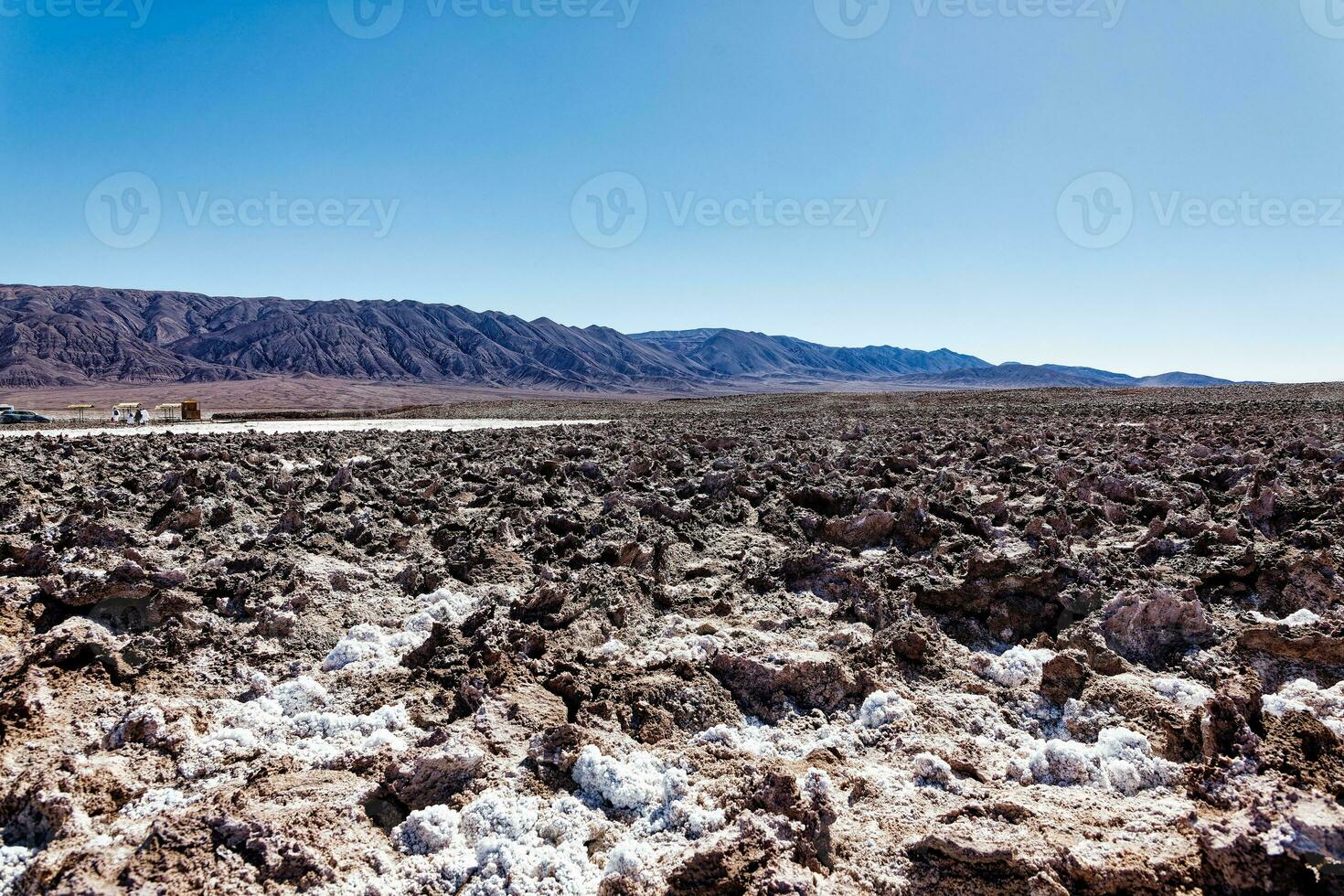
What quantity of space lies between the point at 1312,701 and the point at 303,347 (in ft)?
468

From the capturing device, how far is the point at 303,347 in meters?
127

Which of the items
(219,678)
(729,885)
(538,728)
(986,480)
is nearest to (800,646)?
(538,728)

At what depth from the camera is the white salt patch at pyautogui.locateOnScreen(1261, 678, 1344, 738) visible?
2914 millimetres

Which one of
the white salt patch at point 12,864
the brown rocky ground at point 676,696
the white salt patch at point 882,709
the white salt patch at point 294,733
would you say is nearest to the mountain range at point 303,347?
the brown rocky ground at point 676,696

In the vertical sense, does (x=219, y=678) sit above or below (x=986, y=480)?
below

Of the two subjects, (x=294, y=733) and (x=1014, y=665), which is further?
(x=1014, y=665)

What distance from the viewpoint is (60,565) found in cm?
466

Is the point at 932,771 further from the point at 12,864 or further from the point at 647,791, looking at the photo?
the point at 12,864

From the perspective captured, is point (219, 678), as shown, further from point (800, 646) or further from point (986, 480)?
point (986, 480)

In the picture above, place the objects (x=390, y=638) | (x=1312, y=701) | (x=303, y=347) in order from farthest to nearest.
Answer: (x=303, y=347) < (x=390, y=638) < (x=1312, y=701)

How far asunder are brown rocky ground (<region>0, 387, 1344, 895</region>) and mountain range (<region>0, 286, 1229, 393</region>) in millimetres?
119923

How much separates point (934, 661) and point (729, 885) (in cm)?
200

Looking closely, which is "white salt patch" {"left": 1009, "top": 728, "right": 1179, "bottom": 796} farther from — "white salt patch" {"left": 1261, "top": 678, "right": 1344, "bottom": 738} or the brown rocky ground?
"white salt patch" {"left": 1261, "top": 678, "right": 1344, "bottom": 738}

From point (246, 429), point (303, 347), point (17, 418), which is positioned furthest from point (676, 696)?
point (303, 347)
